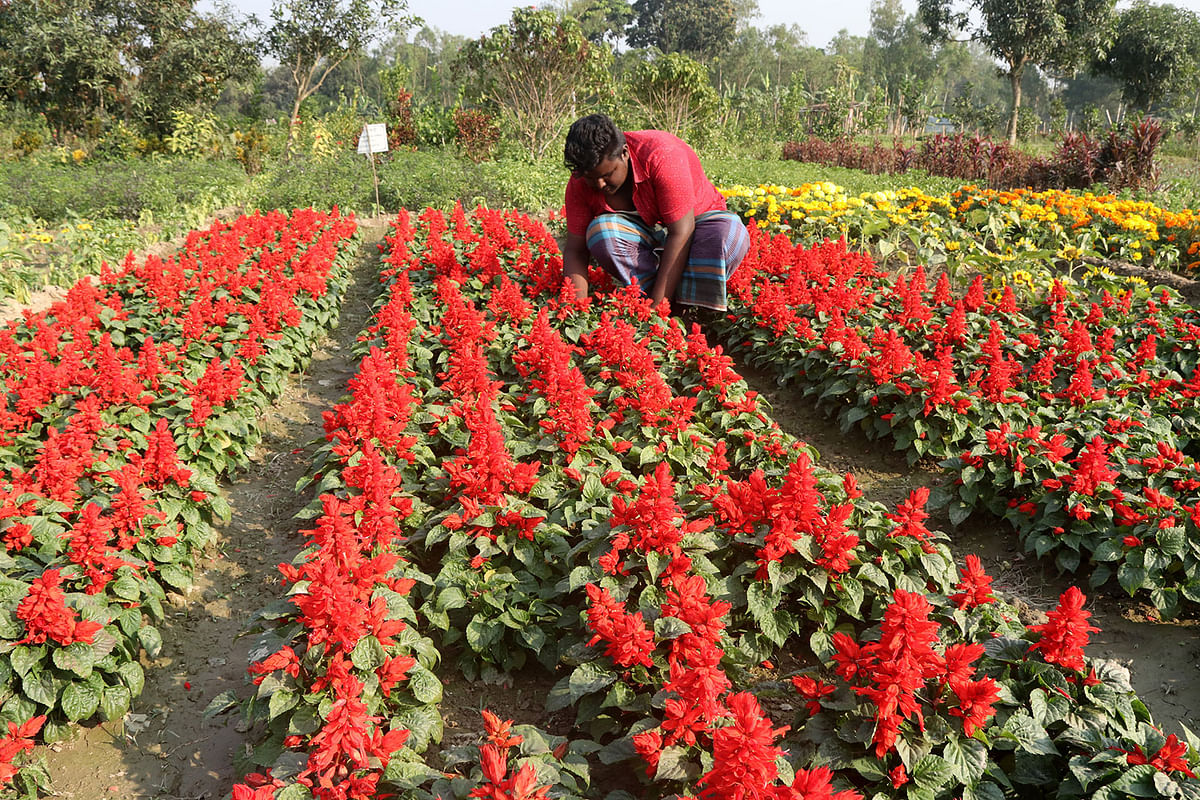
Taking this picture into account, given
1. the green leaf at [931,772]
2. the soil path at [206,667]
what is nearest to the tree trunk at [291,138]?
the soil path at [206,667]

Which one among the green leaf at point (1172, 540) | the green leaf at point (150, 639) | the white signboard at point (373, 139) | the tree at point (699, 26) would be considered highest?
the tree at point (699, 26)

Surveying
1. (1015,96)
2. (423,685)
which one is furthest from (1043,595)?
(1015,96)

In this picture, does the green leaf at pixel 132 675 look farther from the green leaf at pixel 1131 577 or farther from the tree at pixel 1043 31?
the tree at pixel 1043 31

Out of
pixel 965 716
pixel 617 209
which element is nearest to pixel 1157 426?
pixel 965 716

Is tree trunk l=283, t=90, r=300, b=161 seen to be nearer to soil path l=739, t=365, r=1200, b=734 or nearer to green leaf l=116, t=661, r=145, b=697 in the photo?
soil path l=739, t=365, r=1200, b=734

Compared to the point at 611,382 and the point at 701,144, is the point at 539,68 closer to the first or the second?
the point at 701,144

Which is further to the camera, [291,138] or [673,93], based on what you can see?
[673,93]

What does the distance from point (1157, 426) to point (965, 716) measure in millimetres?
2348

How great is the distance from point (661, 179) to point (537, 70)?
12362 millimetres

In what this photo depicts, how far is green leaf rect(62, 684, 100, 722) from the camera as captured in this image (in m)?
2.32

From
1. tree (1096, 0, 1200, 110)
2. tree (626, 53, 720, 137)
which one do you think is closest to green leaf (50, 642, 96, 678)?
tree (626, 53, 720, 137)

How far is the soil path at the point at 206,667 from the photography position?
2.29 metres

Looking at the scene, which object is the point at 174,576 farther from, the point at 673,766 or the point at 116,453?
the point at 673,766

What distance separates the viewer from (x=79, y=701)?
2.35 m
